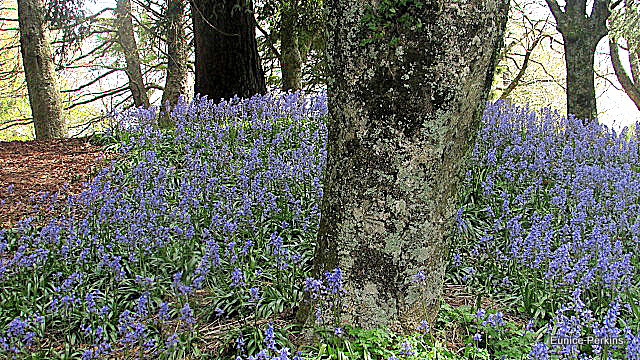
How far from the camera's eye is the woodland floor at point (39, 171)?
5.89 metres

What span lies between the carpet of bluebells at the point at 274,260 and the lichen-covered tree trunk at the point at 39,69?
374cm

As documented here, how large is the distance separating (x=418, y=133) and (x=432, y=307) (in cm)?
108

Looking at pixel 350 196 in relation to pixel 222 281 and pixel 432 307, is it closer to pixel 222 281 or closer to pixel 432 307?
pixel 432 307

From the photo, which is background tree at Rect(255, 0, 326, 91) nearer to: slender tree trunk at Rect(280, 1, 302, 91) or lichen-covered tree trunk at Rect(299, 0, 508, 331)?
slender tree trunk at Rect(280, 1, 302, 91)

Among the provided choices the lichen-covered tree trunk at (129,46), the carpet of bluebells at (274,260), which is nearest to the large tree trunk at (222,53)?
the carpet of bluebells at (274,260)

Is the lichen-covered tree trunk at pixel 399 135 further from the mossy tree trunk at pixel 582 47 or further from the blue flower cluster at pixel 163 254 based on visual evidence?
the mossy tree trunk at pixel 582 47

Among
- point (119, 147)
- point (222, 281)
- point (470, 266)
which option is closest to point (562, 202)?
point (470, 266)

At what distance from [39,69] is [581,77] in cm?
942

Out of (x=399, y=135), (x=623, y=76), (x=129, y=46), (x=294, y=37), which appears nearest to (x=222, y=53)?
(x=294, y=37)

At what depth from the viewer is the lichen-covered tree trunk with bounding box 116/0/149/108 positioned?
45.5 feet

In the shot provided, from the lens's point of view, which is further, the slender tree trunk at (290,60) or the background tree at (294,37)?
the slender tree trunk at (290,60)

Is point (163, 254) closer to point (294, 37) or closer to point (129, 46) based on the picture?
point (294, 37)

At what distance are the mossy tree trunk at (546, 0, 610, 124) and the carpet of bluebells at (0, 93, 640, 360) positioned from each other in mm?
2768

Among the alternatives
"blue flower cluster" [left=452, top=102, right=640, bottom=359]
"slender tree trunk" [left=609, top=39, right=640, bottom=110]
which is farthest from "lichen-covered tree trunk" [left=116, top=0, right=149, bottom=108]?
"slender tree trunk" [left=609, top=39, right=640, bottom=110]
